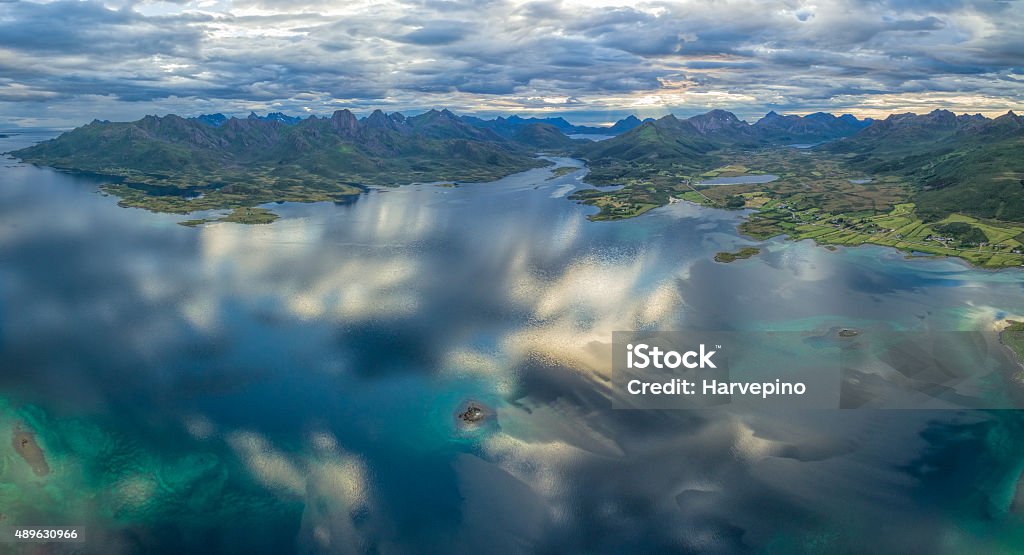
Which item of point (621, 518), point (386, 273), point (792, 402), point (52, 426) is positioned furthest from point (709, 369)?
point (52, 426)

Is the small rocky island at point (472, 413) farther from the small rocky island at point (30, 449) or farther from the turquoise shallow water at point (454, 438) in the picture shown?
Result: the small rocky island at point (30, 449)

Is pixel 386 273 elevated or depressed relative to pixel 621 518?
elevated

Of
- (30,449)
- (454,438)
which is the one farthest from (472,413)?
(30,449)

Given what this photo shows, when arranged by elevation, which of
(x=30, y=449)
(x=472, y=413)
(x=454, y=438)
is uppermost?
(x=30, y=449)

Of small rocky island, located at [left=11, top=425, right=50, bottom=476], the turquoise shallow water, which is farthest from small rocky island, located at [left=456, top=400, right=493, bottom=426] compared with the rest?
small rocky island, located at [left=11, top=425, right=50, bottom=476]

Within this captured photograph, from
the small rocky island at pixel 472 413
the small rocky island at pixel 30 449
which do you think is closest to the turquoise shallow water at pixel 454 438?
the small rocky island at pixel 30 449

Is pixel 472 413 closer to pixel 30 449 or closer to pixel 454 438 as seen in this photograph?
pixel 454 438

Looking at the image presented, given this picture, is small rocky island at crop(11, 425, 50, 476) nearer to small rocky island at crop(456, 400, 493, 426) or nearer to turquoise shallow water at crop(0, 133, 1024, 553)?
turquoise shallow water at crop(0, 133, 1024, 553)

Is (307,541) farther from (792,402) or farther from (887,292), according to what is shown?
(887,292)
